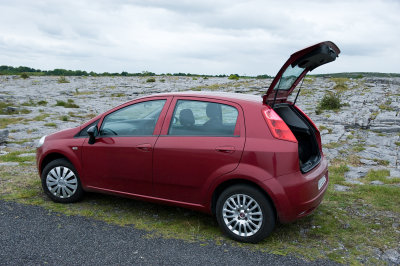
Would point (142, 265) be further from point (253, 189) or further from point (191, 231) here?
point (253, 189)

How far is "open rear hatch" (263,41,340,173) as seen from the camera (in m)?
4.40

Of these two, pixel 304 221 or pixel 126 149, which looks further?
pixel 304 221

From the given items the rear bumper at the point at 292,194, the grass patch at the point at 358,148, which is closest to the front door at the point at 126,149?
the rear bumper at the point at 292,194

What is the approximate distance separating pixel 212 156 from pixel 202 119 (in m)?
0.55

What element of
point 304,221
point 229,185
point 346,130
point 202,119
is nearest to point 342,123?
point 346,130

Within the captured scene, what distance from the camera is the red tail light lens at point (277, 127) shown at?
4285 mm

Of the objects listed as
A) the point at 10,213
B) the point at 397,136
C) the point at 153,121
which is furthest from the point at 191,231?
the point at 397,136

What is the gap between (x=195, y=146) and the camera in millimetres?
4602

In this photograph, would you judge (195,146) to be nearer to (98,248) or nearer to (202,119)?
(202,119)

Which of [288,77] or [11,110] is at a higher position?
[288,77]

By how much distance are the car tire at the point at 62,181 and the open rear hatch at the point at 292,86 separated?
3.00 m

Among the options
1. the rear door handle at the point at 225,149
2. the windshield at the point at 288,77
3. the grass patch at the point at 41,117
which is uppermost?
the windshield at the point at 288,77

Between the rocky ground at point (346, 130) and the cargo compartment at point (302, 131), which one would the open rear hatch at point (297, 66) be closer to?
the cargo compartment at point (302, 131)

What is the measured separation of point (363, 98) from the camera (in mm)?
22844
